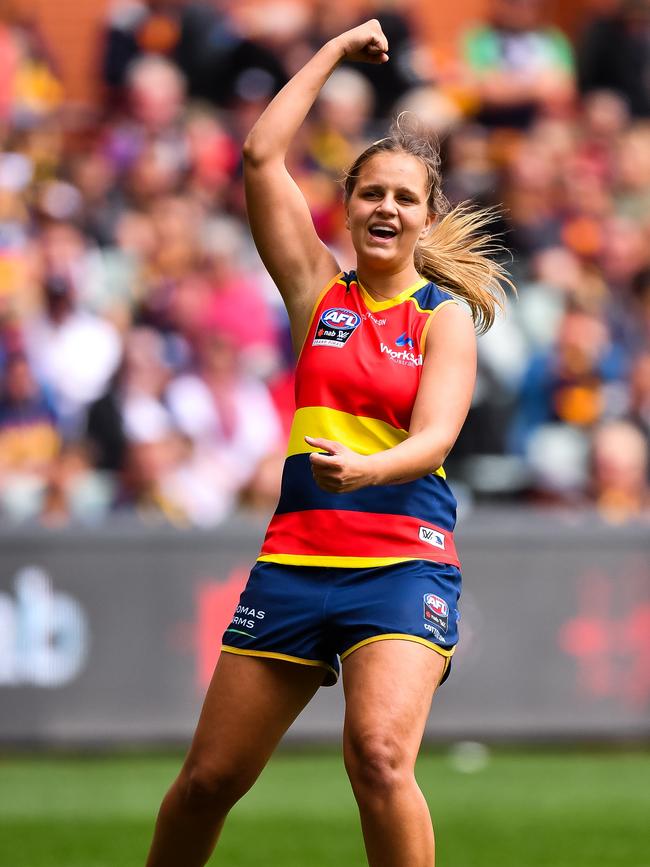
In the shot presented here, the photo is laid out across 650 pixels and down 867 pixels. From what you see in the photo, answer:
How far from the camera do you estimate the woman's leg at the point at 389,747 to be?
13.6 feet

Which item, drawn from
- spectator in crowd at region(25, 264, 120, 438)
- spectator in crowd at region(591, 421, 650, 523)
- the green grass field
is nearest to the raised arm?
the green grass field

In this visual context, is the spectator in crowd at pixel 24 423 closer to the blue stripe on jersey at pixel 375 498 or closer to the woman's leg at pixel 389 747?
the blue stripe on jersey at pixel 375 498

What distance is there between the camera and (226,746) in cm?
435

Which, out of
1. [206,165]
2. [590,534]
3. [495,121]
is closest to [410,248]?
[590,534]

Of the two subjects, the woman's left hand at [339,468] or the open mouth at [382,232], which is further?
the open mouth at [382,232]

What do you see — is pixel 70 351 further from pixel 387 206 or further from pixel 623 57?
pixel 387 206

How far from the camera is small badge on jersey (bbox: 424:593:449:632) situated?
4.35 metres

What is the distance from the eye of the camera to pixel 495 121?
1296 cm

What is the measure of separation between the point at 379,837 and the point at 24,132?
8.86 metres

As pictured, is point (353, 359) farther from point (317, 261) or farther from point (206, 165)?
point (206, 165)

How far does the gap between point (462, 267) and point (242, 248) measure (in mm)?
6862

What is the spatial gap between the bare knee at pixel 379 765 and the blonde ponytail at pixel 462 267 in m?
1.32

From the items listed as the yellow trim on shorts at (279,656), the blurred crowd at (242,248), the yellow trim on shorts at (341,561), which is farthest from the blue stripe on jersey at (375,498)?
the blurred crowd at (242,248)

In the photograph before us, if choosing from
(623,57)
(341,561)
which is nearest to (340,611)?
(341,561)
